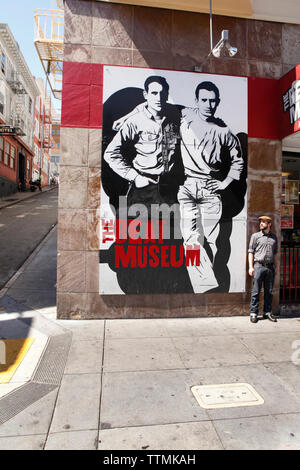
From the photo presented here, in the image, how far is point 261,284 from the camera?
21.5 ft

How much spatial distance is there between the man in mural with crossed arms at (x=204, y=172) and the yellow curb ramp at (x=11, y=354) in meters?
3.49

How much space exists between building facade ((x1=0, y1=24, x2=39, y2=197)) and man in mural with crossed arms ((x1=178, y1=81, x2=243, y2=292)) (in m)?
24.2

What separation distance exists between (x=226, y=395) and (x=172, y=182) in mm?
4174

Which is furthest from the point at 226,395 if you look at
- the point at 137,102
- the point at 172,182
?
the point at 137,102

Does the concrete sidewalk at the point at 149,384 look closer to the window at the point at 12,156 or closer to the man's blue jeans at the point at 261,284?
the man's blue jeans at the point at 261,284

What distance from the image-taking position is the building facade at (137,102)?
634 cm

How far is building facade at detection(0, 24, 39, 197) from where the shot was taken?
3009 centimetres

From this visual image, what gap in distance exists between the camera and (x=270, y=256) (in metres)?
6.39

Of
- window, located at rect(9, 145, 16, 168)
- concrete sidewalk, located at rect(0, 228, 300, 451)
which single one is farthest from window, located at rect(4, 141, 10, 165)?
concrete sidewalk, located at rect(0, 228, 300, 451)

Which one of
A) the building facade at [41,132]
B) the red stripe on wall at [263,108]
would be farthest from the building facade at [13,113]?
the red stripe on wall at [263,108]

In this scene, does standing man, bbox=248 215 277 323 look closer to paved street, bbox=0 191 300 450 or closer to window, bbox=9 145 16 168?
paved street, bbox=0 191 300 450

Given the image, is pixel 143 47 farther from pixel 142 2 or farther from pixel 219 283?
pixel 219 283

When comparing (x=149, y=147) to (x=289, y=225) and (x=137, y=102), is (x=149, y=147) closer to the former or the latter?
(x=137, y=102)

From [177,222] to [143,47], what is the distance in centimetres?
373
